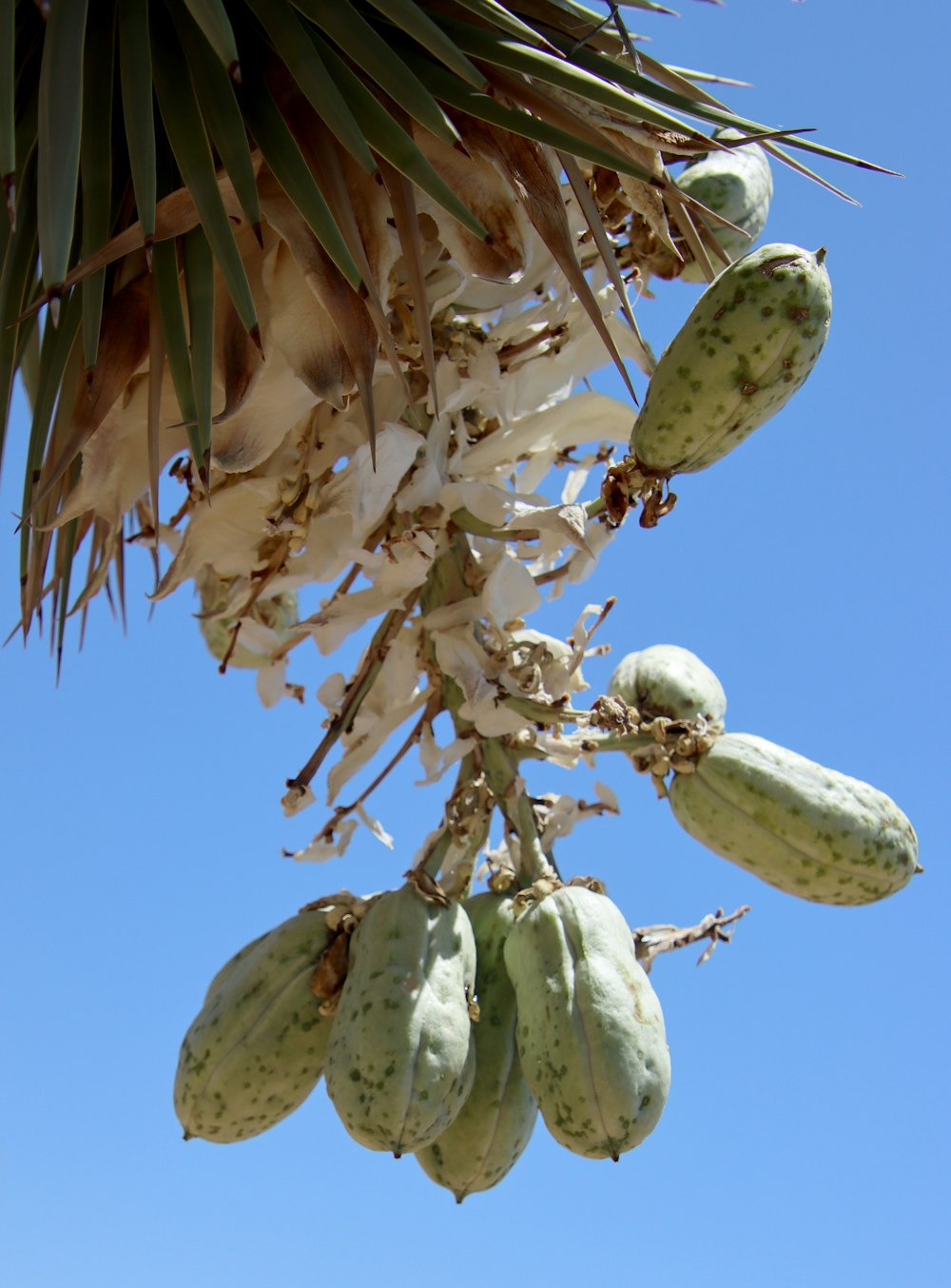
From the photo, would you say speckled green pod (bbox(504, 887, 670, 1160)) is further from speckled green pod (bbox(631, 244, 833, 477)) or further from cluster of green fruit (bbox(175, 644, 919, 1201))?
speckled green pod (bbox(631, 244, 833, 477))

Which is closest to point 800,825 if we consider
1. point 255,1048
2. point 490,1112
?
point 490,1112

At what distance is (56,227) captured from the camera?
4.41 ft

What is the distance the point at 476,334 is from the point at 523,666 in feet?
1.48

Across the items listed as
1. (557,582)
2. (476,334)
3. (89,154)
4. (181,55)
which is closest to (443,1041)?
(557,582)

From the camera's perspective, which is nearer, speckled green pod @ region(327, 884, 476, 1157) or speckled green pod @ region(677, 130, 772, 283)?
speckled green pod @ region(327, 884, 476, 1157)

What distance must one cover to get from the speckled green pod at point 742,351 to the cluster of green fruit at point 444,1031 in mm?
594

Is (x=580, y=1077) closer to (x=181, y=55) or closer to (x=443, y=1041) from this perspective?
(x=443, y=1041)

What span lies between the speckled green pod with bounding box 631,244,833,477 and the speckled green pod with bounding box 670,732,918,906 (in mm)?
497

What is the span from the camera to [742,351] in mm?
1481

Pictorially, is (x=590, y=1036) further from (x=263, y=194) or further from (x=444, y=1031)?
(x=263, y=194)

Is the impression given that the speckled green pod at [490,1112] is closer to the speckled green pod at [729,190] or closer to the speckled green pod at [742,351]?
the speckled green pod at [742,351]

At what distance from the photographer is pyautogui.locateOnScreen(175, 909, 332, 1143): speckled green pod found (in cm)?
169

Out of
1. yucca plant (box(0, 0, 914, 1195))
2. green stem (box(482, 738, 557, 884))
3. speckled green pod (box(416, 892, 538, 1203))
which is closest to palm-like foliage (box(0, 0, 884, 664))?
yucca plant (box(0, 0, 914, 1195))

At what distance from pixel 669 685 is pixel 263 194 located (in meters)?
0.92
